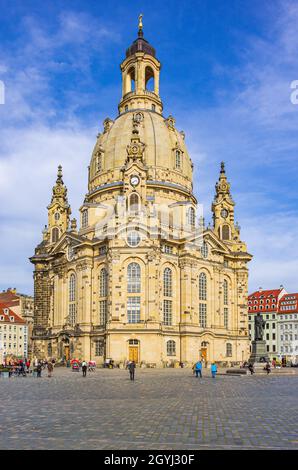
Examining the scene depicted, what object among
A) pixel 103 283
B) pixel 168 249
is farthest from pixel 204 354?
pixel 103 283

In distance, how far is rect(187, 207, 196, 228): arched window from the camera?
82.8 metres

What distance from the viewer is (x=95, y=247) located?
74188 millimetres

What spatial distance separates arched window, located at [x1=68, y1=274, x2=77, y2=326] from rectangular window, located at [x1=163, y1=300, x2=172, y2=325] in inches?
520

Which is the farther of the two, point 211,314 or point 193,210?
point 193,210

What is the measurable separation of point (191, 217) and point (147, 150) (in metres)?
12.4

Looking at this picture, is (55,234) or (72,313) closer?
(72,313)

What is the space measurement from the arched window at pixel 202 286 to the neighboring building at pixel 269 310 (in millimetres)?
44528

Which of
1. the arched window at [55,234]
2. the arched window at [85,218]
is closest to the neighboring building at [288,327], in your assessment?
the arched window at [85,218]

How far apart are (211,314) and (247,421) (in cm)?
6095

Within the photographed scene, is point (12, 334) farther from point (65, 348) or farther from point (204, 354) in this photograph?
point (204, 354)

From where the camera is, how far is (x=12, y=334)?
111 m

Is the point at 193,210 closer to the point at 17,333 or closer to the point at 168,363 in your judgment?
the point at 168,363

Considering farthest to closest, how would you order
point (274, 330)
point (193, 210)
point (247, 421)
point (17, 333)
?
point (274, 330) → point (17, 333) → point (193, 210) → point (247, 421)
